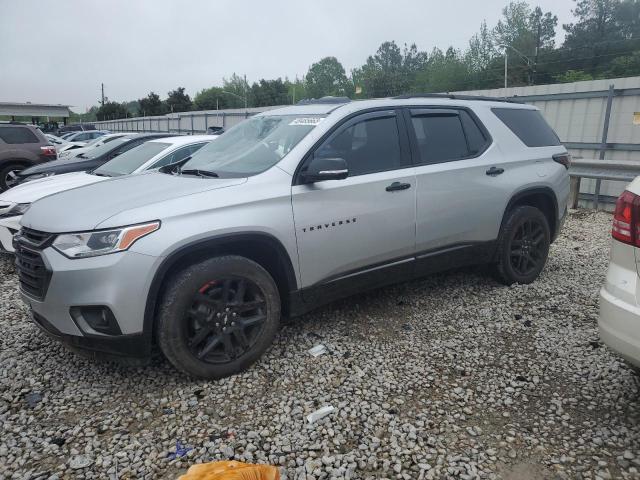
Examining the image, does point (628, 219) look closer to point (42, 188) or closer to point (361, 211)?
point (361, 211)

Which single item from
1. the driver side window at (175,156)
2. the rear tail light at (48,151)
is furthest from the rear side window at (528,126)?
the rear tail light at (48,151)

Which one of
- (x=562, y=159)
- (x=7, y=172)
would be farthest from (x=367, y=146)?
(x=7, y=172)

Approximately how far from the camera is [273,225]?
3.06 metres

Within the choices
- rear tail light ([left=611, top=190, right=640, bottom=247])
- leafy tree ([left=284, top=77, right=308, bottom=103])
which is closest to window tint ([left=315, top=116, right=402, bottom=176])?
rear tail light ([left=611, top=190, right=640, bottom=247])

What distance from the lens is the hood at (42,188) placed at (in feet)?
17.7

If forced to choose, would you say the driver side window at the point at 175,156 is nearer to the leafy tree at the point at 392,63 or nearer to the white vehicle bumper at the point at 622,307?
the white vehicle bumper at the point at 622,307

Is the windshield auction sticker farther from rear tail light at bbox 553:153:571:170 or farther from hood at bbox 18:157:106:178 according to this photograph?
hood at bbox 18:157:106:178

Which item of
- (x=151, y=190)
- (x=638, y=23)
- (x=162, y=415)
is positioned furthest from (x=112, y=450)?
(x=638, y=23)

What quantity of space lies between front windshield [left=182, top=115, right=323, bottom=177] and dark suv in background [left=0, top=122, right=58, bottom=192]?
8.13 metres

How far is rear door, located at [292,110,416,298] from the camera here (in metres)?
3.26

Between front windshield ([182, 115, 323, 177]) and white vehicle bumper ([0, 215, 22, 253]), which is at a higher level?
front windshield ([182, 115, 323, 177])

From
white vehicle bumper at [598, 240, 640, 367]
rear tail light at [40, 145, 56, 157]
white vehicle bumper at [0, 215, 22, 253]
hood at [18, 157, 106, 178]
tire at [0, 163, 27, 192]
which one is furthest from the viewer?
rear tail light at [40, 145, 56, 157]

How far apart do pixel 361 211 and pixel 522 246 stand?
2.09 m

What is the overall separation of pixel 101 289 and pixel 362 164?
2.00 meters
